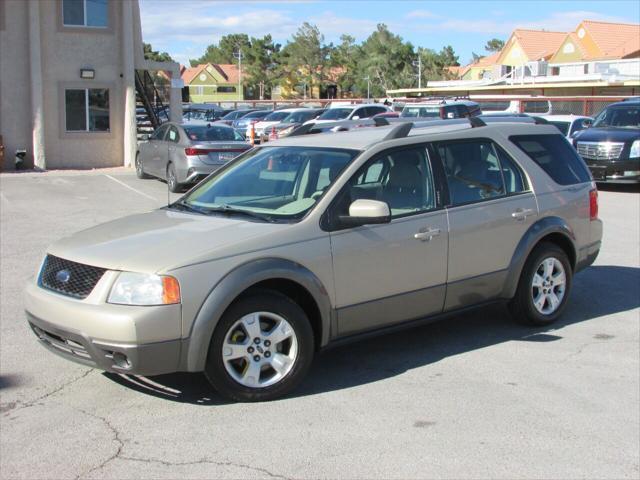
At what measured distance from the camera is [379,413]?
5.09m

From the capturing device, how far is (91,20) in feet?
77.6

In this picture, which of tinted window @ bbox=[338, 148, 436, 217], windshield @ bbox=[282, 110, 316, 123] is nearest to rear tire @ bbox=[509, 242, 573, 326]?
tinted window @ bbox=[338, 148, 436, 217]

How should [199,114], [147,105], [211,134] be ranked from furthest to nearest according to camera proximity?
[199,114], [147,105], [211,134]

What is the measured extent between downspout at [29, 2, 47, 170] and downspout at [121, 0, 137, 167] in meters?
2.35

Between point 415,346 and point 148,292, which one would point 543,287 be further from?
point 148,292

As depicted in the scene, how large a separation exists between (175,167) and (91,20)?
27.5 feet

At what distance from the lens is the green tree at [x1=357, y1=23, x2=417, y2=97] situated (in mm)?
90312

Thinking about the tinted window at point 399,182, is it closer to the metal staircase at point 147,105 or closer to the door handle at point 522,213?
the door handle at point 522,213

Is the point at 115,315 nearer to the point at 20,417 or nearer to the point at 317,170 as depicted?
the point at 20,417

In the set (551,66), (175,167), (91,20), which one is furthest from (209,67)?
(175,167)

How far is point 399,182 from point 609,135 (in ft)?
46.7

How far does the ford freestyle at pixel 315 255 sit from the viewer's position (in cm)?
492

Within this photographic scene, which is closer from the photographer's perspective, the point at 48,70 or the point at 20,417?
the point at 20,417

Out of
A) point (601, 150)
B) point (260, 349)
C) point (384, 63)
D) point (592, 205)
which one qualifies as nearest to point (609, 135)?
point (601, 150)
